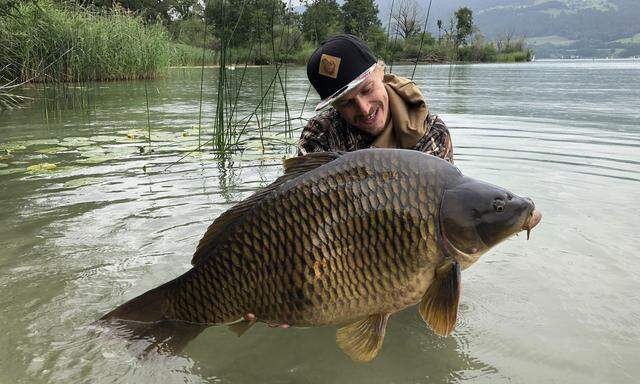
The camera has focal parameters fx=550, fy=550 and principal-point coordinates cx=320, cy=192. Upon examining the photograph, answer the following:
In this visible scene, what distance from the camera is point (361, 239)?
1744 millimetres

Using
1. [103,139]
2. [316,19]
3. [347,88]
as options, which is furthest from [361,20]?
[347,88]

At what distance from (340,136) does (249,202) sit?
113cm

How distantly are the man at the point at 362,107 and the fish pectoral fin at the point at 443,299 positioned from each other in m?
0.96

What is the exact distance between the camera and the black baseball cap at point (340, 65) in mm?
2447

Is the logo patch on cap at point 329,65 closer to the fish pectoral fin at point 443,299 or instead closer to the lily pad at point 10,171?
the fish pectoral fin at point 443,299

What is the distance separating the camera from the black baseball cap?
2.45 meters

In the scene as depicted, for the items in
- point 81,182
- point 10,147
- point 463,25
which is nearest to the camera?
point 81,182

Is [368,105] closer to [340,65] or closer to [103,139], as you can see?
[340,65]

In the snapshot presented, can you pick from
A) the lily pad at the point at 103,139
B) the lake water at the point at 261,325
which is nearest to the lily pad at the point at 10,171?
the lake water at the point at 261,325

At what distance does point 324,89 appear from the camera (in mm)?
2541

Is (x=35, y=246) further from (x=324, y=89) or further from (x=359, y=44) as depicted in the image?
(x=359, y=44)

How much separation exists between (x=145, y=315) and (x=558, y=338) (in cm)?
173

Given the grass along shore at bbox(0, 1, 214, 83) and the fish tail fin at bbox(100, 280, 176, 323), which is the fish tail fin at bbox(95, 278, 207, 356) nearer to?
the fish tail fin at bbox(100, 280, 176, 323)

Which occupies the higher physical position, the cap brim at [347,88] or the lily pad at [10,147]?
the cap brim at [347,88]
